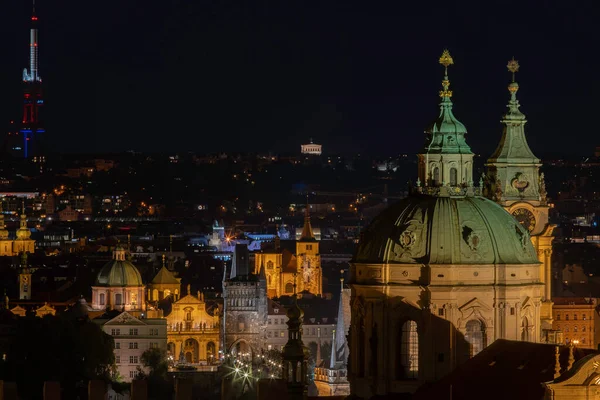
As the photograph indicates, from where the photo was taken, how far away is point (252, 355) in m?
152

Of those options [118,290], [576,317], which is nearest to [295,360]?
[576,317]

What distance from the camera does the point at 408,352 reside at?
69.4 meters

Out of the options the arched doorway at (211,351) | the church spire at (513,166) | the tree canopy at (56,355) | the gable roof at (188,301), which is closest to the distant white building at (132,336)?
the arched doorway at (211,351)

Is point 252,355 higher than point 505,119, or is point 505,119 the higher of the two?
point 505,119

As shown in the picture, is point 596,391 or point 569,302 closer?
point 596,391

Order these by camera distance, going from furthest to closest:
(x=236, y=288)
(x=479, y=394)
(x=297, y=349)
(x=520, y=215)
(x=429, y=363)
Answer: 1. (x=236, y=288)
2. (x=520, y=215)
3. (x=429, y=363)
4. (x=479, y=394)
5. (x=297, y=349)

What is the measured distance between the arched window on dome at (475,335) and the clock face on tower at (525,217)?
1140 centimetres

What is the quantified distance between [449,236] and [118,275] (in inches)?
3524

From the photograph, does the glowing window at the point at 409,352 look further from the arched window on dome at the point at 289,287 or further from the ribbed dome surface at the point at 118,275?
the arched window on dome at the point at 289,287

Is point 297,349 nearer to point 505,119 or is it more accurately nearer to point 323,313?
point 505,119

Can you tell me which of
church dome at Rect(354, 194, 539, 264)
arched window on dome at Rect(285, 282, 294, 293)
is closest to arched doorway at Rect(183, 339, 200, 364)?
arched window on dome at Rect(285, 282, 294, 293)

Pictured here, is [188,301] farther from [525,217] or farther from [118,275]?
[525,217]

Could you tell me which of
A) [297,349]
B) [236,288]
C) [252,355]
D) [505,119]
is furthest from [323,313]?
[297,349]

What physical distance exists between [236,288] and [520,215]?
3372 inches
